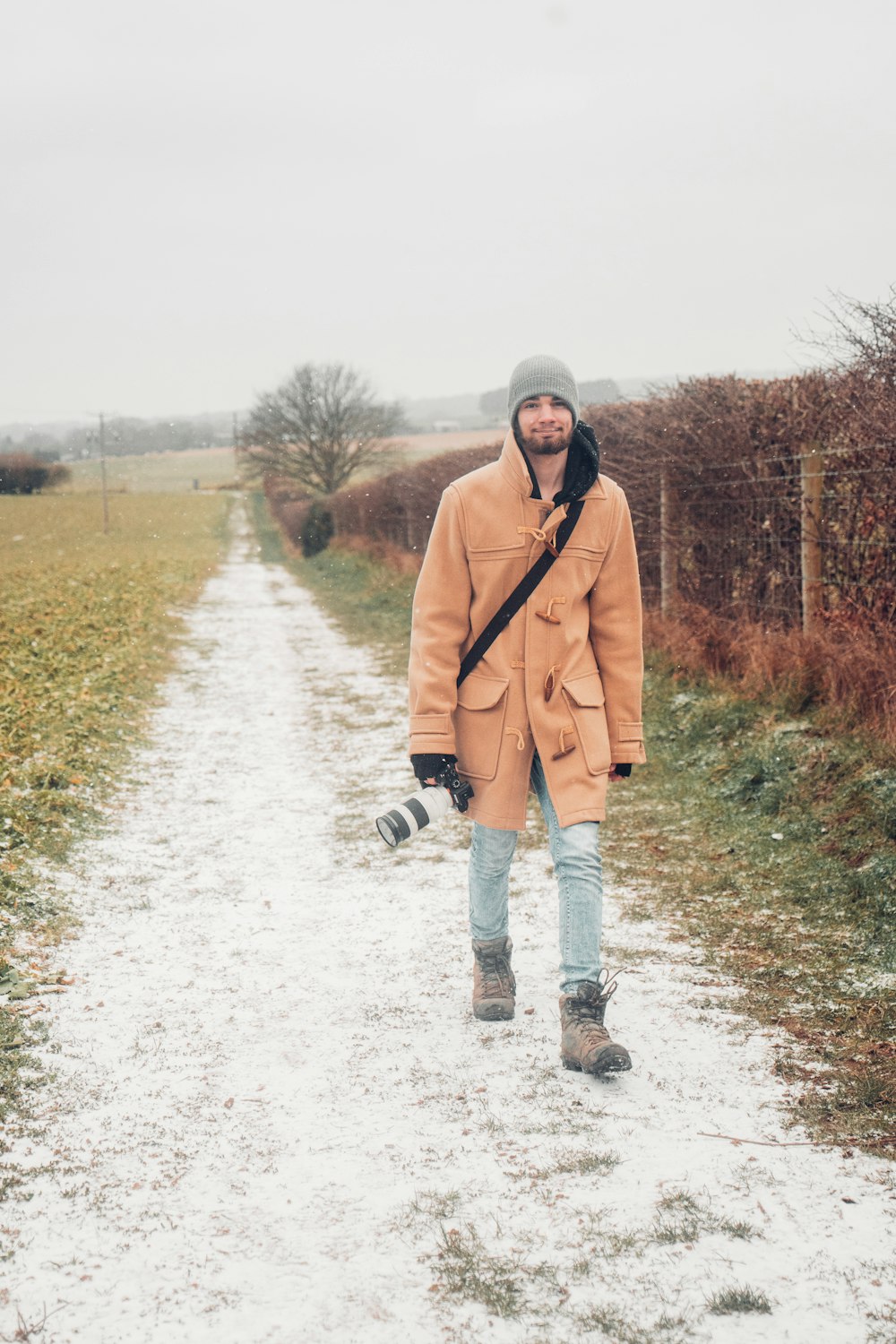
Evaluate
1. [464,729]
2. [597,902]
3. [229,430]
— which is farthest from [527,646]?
[229,430]

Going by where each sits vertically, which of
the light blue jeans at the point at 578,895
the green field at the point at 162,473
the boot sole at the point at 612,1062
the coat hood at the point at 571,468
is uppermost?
the green field at the point at 162,473

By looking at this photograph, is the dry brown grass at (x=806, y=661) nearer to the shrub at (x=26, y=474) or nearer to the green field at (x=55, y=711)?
the green field at (x=55, y=711)

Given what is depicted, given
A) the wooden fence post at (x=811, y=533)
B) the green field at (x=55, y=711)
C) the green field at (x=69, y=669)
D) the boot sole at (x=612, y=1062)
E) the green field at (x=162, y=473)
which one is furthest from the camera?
the green field at (x=162, y=473)

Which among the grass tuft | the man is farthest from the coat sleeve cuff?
the grass tuft

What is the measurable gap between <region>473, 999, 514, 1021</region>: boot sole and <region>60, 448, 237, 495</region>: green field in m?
52.2

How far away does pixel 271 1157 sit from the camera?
3.07 m

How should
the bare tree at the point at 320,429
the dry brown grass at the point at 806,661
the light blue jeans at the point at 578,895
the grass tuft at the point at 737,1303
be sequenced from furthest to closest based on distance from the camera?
the bare tree at the point at 320,429, the dry brown grass at the point at 806,661, the light blue jeans at the point at 578,895, the grass tuft at the point at 737,1303

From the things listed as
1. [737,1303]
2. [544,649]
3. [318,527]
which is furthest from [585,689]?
[318,527]

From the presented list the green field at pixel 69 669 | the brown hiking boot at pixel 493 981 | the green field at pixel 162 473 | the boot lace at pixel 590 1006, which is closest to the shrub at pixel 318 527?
the green field at pixel 69 669

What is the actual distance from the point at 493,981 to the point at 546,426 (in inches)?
72.2

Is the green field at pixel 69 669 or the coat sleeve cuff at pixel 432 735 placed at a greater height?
the coat sleeve cuff at pixel 432 735

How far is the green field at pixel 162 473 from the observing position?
194 feet

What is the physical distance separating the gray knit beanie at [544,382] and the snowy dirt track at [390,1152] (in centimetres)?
202

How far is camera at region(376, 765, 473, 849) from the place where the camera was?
3697 mm
